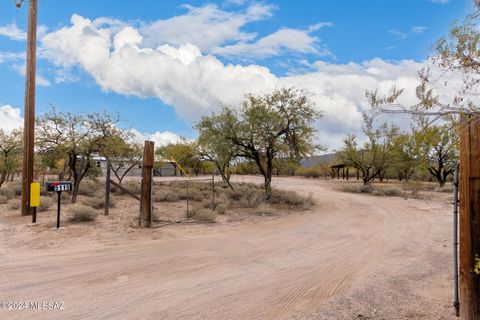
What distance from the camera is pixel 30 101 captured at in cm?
1334

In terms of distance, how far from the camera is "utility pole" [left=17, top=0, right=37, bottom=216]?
42.3 ft

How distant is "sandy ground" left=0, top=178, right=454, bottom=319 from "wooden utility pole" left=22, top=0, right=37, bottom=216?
170 centimetres

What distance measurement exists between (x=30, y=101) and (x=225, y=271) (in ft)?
36.6

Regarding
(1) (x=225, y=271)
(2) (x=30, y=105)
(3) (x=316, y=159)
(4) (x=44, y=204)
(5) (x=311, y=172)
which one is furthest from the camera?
(5) (x=311, y=172)

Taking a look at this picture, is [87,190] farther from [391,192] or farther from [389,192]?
[391,192]

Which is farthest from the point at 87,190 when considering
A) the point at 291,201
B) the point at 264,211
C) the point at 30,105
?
the point at 291,201

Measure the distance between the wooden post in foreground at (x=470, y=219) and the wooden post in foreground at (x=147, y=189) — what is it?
883 cm

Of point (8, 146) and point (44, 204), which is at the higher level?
point (8, 146)

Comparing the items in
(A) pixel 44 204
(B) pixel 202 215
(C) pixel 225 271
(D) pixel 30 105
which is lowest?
(C) pixel 225 271

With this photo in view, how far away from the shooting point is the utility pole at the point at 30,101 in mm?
12898

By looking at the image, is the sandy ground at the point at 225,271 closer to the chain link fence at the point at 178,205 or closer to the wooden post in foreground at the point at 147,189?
the wooden post in foreground at the point at 147,189

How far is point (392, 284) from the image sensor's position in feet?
Result: 20.7

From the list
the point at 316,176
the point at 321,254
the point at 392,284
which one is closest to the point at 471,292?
the point at 392,284

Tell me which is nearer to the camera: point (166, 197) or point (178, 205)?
point (178, 205)
